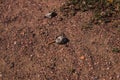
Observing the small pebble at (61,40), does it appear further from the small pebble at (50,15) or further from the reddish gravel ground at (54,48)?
the small pebble at (50,15)

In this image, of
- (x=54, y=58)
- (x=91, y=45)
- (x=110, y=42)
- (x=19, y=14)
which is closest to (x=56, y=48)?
(x=54, y=58)

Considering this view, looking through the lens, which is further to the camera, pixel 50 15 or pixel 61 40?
pixel 50 15

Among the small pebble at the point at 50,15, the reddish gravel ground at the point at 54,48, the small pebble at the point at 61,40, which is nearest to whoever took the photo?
the reddish gravel ground at the point at 54,48

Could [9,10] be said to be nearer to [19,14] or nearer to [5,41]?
[19,14]

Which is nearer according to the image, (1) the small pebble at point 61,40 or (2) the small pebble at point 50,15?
(1) the small pebble at point 61,40

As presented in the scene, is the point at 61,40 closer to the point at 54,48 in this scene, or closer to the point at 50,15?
the point at 54,48

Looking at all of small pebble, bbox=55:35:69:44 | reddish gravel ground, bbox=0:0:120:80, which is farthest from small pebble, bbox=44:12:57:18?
small pebble, bbox=55:35:69:44

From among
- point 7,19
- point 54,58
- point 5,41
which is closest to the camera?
point 54,58

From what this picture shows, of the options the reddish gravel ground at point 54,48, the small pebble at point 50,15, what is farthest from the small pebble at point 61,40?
the small pebble at point 50,15

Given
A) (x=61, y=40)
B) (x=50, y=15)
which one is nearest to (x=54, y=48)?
(x=61, y=40)
